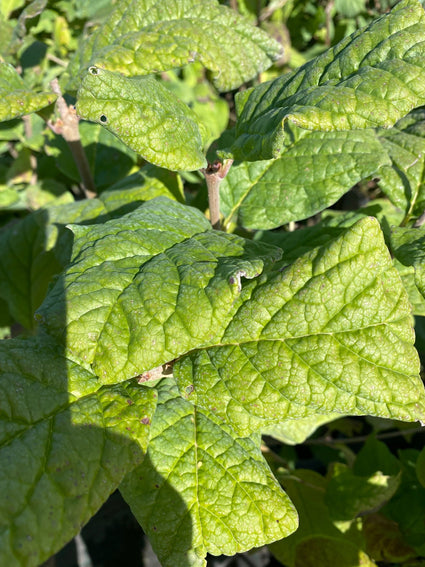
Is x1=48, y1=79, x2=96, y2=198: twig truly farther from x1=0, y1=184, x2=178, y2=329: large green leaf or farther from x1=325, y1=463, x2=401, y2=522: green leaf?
x1=325, y1=463, x2=401, y2=522: green leaf

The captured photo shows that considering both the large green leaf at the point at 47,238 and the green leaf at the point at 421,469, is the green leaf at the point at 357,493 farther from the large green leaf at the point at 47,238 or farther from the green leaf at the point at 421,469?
the large green leaf at the point at 47,238

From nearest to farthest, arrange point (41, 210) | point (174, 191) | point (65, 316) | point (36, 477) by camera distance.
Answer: point (36, 477) < point (65, 316) < point (174, 191) < point (41, 210)

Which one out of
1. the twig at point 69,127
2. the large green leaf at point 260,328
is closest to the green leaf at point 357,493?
the large green leaf at point 260,328

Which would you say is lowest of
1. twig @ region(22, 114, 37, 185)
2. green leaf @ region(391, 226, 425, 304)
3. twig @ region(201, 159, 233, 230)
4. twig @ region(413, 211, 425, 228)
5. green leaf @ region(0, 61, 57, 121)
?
twig @ region(22, 114, 37, 185)

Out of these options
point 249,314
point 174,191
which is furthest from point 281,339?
point 174,191

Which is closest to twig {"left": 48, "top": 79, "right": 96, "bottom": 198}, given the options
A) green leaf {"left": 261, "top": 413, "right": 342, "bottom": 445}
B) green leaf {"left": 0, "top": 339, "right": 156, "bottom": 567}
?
green leaf {"left": 0, "top": 339, "right": 156, "bottom": 567}

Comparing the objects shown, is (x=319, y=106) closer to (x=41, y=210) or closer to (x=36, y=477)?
(x=36, y=477)

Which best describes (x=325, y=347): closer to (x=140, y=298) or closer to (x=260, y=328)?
(x=260, y=328)
